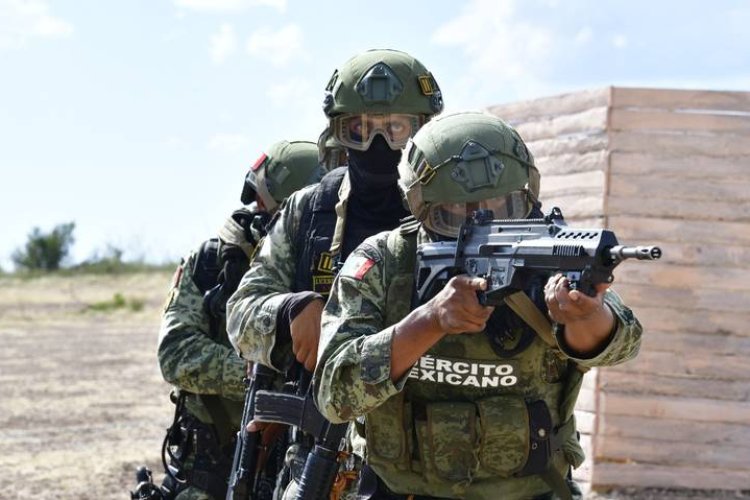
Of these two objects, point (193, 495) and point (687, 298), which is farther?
point (687, 298)

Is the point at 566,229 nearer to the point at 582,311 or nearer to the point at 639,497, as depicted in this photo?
the point at 582,311

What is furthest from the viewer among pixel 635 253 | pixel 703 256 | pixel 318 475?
pixel 703 256

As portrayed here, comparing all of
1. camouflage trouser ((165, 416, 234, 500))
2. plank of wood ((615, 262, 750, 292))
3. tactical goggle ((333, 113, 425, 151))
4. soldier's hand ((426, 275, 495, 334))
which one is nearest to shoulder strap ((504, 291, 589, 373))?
soldier's hand ((426, 275, 495, 334))

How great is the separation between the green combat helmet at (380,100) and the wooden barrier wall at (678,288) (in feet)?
11.8

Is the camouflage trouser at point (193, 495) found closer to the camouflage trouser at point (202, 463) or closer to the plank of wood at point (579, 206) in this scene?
the camouflage trouser at point (202, 463)

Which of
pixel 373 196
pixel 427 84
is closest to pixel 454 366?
pixel 373 196

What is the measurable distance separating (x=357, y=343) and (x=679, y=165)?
199 inches

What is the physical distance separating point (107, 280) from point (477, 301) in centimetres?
3871

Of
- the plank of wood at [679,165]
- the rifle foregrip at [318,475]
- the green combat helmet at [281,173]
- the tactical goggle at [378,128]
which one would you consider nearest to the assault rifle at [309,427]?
the rifle foregrip at [318,475]

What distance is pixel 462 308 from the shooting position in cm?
297

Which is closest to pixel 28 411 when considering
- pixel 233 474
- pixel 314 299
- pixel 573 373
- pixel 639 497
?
pixel 639 497

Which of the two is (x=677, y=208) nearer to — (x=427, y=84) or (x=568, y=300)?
(x=427, y=84)

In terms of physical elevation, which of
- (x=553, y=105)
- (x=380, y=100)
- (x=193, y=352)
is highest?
(x=553, y=105)

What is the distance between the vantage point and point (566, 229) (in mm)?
2887
